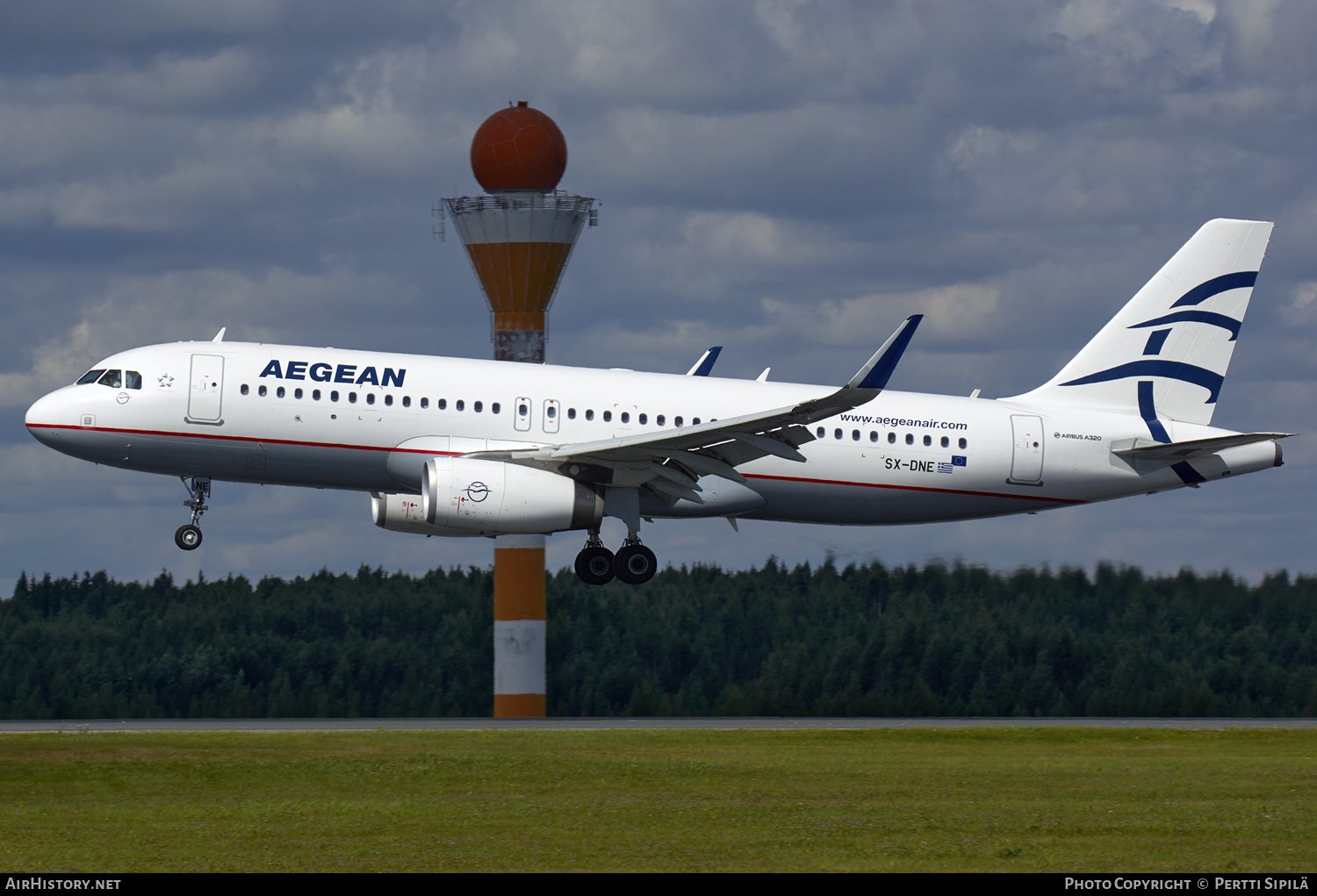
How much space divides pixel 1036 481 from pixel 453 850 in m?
21.5

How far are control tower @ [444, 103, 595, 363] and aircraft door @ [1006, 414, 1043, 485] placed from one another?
3047cm

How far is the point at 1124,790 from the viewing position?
29094mm

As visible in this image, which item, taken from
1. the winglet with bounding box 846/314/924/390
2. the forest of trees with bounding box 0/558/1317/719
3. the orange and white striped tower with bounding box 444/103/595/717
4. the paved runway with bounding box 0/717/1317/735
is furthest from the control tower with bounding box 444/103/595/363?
the winglet with bounding box 846/314/924/390

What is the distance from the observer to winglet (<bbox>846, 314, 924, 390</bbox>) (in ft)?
103

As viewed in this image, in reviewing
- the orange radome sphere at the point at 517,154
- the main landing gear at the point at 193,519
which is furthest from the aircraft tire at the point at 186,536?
the orange radome sphere at the point at 517,154

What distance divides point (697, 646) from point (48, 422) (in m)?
41.9

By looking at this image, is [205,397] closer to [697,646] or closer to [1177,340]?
[1177,340]

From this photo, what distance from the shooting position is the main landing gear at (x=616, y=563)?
124 feet

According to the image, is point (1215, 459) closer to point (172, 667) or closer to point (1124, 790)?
point (1124, 790)

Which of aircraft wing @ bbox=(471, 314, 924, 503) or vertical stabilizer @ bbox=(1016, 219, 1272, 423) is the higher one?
vertical stabilizer @ bbox=(1016, 219, 1272, 423)

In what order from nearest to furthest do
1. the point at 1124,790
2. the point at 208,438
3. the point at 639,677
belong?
1. the point at 1124,790
2. the point at 208,438
3. the point at 639,677

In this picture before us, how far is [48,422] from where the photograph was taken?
1394 inches

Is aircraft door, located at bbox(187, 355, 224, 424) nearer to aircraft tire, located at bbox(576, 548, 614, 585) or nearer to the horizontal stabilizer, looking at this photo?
aircraft tire, located at bbox(576, 548, 614, 585)
